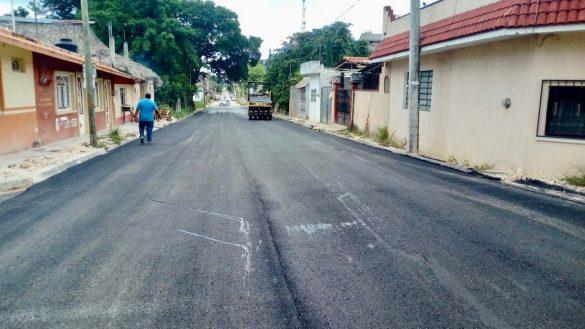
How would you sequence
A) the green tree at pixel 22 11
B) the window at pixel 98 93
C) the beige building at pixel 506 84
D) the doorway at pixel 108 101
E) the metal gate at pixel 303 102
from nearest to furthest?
1. the beige building at pixel 506 84
2. the window at pixel 98 93
3. the doorway at pixel 108 101
4. the metal gate at pixel 303 102
5. the green tree at pixel 22 11

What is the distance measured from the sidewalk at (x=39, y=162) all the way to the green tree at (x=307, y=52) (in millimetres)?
29274

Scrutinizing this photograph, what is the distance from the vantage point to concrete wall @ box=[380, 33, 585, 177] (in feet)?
32.3

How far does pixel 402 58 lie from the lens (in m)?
17.0

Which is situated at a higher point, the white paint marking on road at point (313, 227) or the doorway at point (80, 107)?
the doorway at point (80, 107)

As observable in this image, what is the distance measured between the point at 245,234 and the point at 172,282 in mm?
1582

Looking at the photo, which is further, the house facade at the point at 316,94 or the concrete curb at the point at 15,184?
the house facade at the point at 316,94

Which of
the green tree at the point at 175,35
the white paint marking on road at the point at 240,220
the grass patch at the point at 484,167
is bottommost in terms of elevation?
the white paint marking on road at the point at 240,220

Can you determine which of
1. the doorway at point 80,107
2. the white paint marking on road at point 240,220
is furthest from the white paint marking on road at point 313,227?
the doorway at point 80,107

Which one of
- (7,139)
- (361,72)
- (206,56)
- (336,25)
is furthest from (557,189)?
(206,56)

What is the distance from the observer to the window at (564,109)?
9.85 meters

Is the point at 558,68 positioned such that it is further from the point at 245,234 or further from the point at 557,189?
the point at 245,234

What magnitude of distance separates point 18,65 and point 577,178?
15.5 meters

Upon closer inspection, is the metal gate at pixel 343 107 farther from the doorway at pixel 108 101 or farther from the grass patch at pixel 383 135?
the doorway at pixel 108 101

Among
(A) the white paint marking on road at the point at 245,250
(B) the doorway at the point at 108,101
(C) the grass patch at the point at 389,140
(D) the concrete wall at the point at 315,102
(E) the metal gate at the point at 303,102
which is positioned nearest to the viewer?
(A) the white paint marking on road at the point at 245,250
